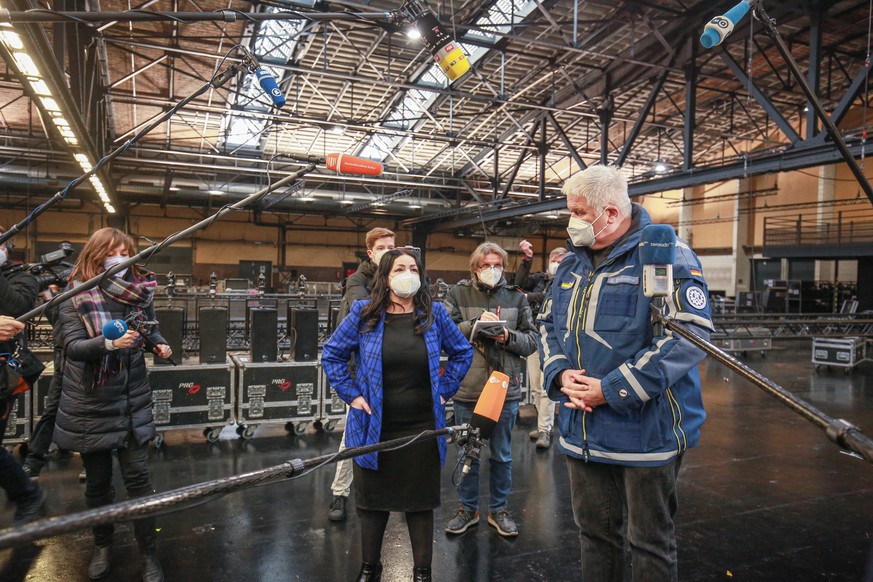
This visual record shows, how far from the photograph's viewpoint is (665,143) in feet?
50.4

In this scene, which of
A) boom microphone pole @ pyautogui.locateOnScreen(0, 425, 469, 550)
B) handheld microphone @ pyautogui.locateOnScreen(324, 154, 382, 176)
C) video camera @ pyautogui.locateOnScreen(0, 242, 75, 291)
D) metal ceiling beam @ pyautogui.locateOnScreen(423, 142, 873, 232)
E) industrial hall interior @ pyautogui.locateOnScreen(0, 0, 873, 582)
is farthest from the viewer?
metal ceiling beam @ pyautogui.locateOnScreen(423, 142, 873, 232)

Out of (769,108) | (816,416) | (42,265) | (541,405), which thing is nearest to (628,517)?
(816,416)

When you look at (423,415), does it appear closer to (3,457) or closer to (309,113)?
(3,457)

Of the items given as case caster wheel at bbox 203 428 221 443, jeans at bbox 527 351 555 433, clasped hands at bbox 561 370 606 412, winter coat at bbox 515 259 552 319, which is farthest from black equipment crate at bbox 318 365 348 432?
clasped hands at bbox 561 370 606 412

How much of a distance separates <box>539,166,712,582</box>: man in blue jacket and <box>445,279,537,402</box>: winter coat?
107 centimetres

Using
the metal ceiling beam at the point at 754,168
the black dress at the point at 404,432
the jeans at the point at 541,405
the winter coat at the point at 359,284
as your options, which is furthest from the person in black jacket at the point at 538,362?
the black dress at the point at 404,432

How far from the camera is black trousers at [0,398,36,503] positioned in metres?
2.59

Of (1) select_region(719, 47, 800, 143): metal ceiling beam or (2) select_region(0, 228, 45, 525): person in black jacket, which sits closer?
(2) select_region(0, 228, 45, 525): person in black jacket

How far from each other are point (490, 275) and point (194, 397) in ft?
10.2

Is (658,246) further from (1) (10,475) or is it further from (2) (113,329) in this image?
(1) (10,475)

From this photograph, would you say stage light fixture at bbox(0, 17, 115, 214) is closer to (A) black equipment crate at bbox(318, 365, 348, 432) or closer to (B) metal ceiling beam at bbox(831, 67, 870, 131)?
(A) black equipment crate at bbox(318, 365, 348, 432)

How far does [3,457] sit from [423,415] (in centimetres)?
208

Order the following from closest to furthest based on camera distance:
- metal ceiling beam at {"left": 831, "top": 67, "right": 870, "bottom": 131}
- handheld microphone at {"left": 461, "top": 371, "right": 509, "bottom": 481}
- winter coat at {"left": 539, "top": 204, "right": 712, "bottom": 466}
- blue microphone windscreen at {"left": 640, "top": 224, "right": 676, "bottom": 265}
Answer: blue microphone windscreen at {"left": 640, "top": 224, "right": 676, "bottom": 265}
winter coat at {"left": 539, "top": 204, "right": 712, "bottom": 466}
handheld microphone at {"left": 461, "top": 371, "right": 509, "bottom": 481}
metal ceiling beam at {"left": 831, "top": 67, "right": 870, "bottom": 131}

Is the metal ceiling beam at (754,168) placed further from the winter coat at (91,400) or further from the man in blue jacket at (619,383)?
the winter coat at (91,400)
